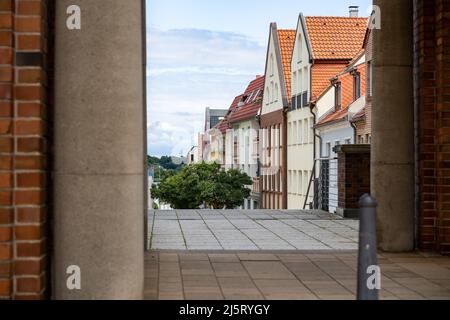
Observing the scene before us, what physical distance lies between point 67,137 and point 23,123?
16.5 inches

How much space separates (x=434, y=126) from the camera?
1041 cm

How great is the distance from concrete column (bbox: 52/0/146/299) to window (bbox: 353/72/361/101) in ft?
116

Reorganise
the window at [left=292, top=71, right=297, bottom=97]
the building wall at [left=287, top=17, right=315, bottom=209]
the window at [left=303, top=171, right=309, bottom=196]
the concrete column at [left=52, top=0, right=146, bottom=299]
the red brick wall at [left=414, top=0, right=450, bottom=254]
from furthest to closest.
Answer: the window at [left=292, top=71, right=297, bottom=97]
the window at [left=303, top=171, right=309, bottom=196]
the building wall at [left=287, top=17, right=315, bottom=209]
the red brick wall at [left=414, top=0, right=450, bottom=254]
the concrete column at [left=52, top=0, right=146, bottom=299]

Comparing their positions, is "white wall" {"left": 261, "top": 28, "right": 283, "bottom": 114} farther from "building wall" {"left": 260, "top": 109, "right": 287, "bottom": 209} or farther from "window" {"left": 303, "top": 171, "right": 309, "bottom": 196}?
"window" {"left": 303, "top": 171, "right": 309, "bottom": 196}

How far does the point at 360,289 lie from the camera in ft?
16.3

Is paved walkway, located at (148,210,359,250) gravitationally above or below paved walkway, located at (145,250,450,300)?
above

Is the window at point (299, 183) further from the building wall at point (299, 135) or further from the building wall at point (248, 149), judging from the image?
the building wall at point (248, 149)

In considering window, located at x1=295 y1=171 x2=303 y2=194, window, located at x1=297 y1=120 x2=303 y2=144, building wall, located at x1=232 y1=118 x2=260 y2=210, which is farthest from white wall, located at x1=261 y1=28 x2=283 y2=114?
window, located at x1=295 y1=171 x2=303 y2=194

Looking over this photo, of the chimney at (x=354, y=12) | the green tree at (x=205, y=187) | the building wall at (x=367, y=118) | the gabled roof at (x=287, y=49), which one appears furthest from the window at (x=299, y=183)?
the building wall at (x=367, y=118)

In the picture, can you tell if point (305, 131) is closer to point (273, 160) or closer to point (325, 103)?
point (325, 103)

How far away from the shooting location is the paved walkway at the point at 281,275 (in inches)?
293

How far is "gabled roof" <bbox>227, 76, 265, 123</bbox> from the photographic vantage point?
68.1 metres

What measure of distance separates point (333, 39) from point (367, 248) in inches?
1849

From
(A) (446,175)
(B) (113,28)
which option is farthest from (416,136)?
(B) (113,28)
